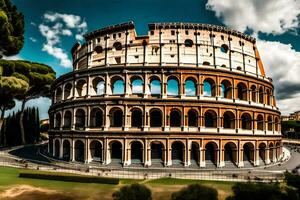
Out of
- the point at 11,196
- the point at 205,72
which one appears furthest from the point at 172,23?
the point at 11,196

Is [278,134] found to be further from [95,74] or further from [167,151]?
[95,74]

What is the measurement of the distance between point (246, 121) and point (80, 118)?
22.1 metres

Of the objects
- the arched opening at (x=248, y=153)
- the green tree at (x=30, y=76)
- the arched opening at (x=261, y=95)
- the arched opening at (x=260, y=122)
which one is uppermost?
the green tree at (x=30, y=76)

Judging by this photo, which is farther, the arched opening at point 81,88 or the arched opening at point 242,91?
the arched opening at point 81,88

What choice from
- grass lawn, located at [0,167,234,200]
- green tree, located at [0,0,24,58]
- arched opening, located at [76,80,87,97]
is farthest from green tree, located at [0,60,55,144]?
grass lawn, located at [0,167,234,200]

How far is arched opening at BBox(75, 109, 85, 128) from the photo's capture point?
30142 mm

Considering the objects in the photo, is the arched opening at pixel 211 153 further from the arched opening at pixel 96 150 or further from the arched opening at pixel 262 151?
the arched opening at pixel 96 150

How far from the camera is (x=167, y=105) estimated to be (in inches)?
1080

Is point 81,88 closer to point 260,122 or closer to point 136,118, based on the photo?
point 136,118

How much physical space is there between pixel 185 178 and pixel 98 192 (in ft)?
29.7

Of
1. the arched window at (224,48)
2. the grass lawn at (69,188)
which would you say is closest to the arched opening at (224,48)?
the arched window at (224,48)

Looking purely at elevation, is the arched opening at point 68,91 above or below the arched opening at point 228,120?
above

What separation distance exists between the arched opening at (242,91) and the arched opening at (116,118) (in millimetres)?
16316

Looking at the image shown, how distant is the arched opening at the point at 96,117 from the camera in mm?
29312
